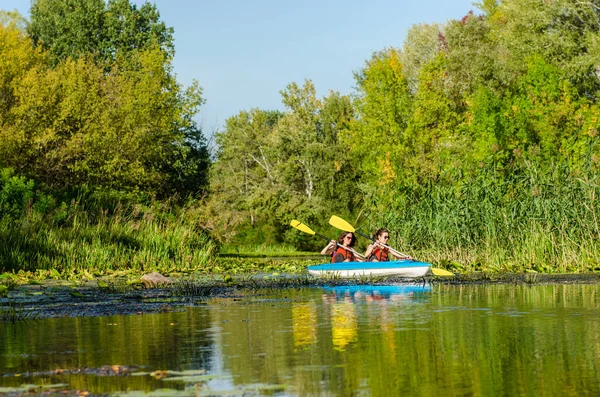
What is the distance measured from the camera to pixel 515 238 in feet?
77.2

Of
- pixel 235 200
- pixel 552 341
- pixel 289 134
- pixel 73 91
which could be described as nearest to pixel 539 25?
pixel 73 91

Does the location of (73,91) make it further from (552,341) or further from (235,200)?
(552,341)

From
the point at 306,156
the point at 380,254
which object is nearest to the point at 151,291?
the point at 380,254

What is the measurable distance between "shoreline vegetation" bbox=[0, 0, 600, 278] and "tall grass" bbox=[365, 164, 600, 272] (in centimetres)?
5

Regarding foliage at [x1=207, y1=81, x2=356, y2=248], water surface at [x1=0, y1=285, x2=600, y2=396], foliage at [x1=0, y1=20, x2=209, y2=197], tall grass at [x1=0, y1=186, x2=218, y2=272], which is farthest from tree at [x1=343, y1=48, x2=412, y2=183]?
water surface at [x1=0, y1=285, x2=600, y2=396]

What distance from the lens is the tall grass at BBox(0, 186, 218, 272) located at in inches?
970

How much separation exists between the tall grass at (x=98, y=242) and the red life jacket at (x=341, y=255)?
3886 millimetres

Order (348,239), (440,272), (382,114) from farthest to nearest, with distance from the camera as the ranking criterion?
(382,114) < (348,239) < (440,272)

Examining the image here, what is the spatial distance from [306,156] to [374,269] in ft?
150

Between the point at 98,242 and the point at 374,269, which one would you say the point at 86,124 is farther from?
the point at 374,269

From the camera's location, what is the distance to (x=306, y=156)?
2699 inches

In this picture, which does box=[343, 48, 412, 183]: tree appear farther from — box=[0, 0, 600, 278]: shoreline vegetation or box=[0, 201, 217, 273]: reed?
box=[0, 201, 217, 273]: reed

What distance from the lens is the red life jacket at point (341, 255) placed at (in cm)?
2498

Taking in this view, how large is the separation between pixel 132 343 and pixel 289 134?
60098 millimetres
